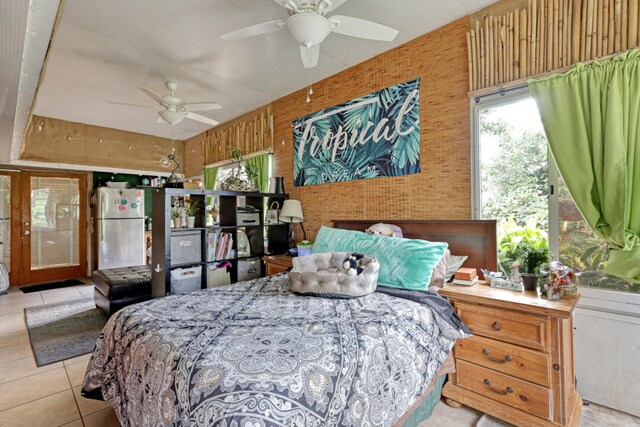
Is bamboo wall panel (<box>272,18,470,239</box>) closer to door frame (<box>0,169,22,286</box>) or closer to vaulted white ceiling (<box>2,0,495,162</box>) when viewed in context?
vaulted white ceiling (<box>2,0,495,162</box>)

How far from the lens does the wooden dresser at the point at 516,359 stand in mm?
1674

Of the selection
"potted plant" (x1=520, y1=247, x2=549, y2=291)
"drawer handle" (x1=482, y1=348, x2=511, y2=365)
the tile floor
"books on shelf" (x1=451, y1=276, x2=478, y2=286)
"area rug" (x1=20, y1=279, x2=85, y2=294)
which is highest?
"potted plant" (x1=520, y1=247, x2=549, y2=291)

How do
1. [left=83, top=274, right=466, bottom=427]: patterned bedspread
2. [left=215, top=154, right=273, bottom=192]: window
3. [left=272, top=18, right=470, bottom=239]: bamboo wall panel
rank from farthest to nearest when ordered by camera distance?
[left=215, top=154, right=273, bottom=192]: window → [left=272, top=18, right=470, bottom=239]: bamboo wall panel → [left=83, top=274, right=466, bottom=427]: patterned bedspread

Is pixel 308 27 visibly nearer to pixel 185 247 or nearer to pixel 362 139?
pixel 362 139

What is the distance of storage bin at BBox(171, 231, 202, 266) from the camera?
9.75 ft

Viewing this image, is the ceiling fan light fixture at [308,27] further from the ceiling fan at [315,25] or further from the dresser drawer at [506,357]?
the dresser drawer at [506,357]

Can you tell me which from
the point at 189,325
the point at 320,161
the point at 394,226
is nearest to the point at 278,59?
the point at 320,161

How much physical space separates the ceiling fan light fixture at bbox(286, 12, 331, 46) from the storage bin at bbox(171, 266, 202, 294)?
7.62 ft

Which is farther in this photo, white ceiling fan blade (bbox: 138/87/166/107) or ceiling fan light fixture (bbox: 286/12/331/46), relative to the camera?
white ceiling fan blade (bbox: 138/87/166/107)

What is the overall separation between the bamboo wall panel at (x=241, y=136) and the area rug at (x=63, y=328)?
300 cm

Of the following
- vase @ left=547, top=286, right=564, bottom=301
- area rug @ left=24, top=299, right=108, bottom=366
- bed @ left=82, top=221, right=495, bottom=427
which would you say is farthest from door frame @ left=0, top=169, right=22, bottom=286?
vase @ left=547, top=286, right=564, bottom=301

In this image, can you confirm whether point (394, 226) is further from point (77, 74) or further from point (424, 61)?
point (77, 74)

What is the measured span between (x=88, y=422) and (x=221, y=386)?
1.60 metres

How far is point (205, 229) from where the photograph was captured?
10.6ft
